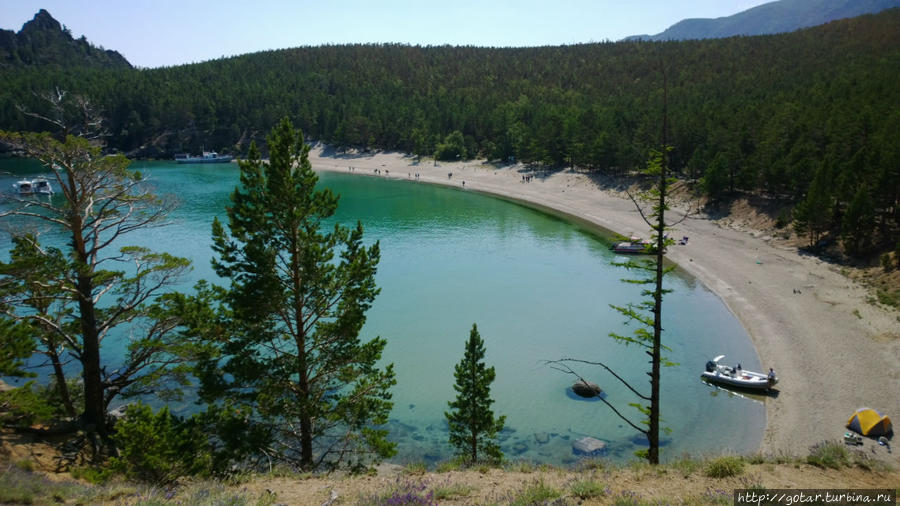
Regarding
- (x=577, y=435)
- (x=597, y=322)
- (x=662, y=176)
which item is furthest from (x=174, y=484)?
(x=597, y=322)

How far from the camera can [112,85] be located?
17788 centimetres

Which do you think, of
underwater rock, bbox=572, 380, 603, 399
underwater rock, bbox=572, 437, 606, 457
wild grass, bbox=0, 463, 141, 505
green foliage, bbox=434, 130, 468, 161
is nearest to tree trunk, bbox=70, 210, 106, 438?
wild grass, bbox=0, 463, 141, 505

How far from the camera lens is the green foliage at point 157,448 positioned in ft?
47.5

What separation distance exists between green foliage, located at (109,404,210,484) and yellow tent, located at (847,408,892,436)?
94.7 feet

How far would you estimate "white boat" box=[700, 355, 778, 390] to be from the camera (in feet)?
101

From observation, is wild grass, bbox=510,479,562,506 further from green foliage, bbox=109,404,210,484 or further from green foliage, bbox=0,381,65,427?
green foliage, bbox=0,381,65,427

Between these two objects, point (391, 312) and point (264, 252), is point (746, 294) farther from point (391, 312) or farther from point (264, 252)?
point (264, 252)

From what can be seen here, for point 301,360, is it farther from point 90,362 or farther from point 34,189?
point 34,189

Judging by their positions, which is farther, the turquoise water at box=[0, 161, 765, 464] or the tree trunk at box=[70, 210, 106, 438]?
the turquoise water at box=[0, 161, 765, 464]

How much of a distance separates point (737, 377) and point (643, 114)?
7757 cm

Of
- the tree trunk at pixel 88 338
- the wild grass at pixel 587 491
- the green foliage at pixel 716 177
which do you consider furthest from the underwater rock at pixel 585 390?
the green foliage at pixel 716 177

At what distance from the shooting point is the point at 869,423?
25531 millimetres

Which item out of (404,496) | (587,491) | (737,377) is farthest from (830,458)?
(737,377)

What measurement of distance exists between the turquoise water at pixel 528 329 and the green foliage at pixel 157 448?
7.91m
